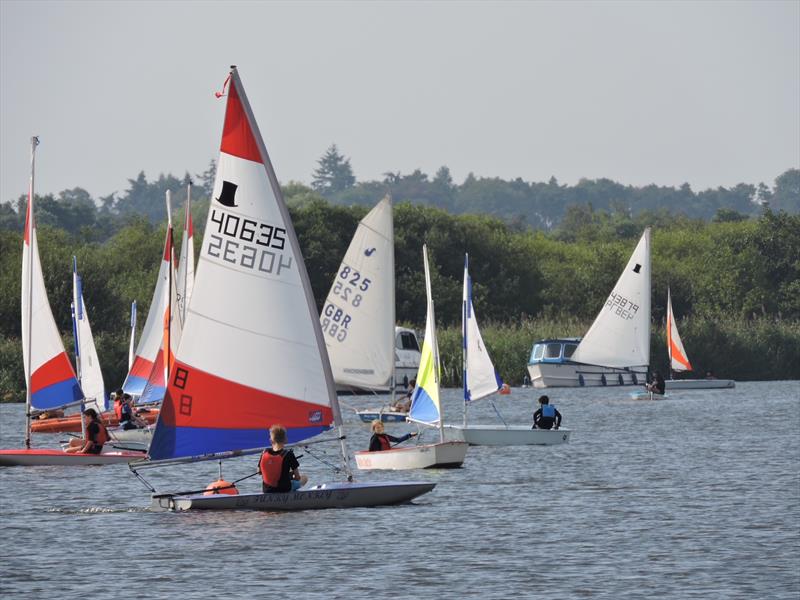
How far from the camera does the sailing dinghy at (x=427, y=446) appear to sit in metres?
39.2

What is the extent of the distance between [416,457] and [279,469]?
1069 centimetres

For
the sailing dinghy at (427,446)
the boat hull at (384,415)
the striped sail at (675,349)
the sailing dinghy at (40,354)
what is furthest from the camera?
the striped sail at (675,349)

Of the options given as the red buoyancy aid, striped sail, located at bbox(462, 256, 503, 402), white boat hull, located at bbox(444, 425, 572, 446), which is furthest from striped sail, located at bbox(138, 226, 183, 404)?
the red buoyancy aid

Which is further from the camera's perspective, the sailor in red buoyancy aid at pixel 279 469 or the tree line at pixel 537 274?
the tree line at pixel 537 274

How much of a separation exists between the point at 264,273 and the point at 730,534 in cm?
925

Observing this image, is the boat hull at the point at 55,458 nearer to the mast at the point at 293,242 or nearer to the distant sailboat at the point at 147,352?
the mast at the point at 293,242

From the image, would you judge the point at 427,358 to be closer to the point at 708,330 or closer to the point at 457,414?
the point at 457,414

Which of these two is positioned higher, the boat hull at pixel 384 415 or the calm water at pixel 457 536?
the boat hull at pixel 384 415

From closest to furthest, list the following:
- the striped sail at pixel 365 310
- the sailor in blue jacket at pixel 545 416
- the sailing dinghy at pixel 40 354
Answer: the sailing dinghy at pixel 40 354
the sailor in blue jacket at pixel 545 416
the striped sail at pixel 365 310

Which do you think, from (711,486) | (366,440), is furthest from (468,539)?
(366,440)

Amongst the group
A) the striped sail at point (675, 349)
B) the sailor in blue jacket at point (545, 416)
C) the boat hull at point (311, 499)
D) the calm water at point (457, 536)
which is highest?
the striped sail at point (675, 349)

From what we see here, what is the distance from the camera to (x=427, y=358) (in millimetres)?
41594

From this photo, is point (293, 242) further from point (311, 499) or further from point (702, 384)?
point (702, 384)

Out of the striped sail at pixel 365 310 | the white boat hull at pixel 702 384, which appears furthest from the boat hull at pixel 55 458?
the white boat hull at pixel 702 384
